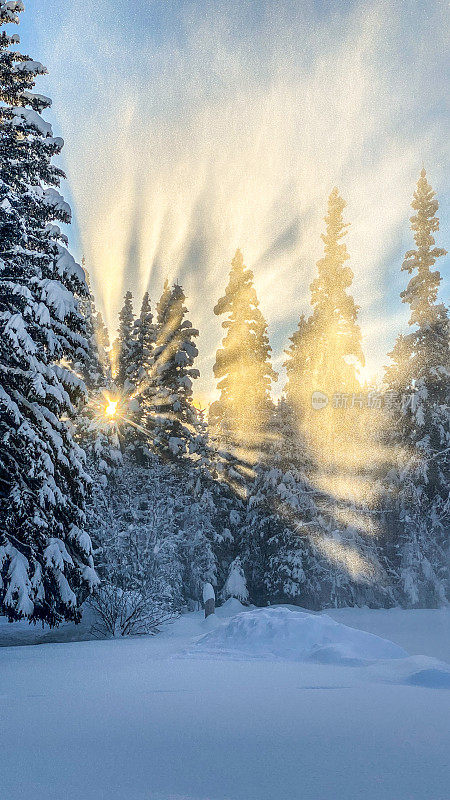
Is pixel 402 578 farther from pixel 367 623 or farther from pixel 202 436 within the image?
pixel 202 436

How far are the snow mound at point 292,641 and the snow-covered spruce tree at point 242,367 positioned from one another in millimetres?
17252

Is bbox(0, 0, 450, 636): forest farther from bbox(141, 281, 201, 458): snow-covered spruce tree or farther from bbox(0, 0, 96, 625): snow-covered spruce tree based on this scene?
bbox(0, 0, 96, 625): snow-covered spruce tree

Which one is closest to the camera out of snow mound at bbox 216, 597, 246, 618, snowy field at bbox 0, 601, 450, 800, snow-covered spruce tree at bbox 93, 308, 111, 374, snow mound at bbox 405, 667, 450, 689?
snowy field at bbox 0, 601, 450, 800

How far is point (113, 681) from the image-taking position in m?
6.48

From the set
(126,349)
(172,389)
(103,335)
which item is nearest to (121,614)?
(172,389)

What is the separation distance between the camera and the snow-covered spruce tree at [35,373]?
30.8 ft

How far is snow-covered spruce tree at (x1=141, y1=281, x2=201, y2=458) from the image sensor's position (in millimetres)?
26531

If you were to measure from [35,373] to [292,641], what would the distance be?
7.02 metres

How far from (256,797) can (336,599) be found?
82.6 ft

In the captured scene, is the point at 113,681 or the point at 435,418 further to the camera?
the point at 435,418

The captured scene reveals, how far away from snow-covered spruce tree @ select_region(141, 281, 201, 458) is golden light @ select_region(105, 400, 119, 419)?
→ 1500mm

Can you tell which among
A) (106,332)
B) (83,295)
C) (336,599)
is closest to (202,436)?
(336,599)

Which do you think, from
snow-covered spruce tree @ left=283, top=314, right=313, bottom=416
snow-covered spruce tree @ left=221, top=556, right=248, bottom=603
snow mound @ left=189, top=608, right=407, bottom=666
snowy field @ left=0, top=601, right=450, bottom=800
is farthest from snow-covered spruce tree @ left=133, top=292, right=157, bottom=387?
snowy field @ left=0, top=601, right=450, bottom=800

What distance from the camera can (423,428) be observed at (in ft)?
76.1
